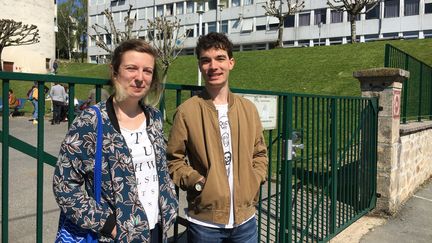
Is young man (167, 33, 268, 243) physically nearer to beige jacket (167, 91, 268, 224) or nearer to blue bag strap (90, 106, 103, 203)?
beige jacket (167, 91, 268, 224)

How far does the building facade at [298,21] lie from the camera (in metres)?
42.2

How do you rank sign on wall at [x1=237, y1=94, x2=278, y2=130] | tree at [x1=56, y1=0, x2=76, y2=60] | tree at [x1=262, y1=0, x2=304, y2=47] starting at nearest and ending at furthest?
1. sign on wall at [x1=237, y1=94, x2=278, y2=130]
2. tree at [x1=262, y1=0, x2=304, y2=47]
3. tree at [x1=56, y1=0, x2=76, y2=60]

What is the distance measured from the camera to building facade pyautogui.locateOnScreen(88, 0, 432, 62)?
42188mm

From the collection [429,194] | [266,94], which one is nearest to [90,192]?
[266,94]

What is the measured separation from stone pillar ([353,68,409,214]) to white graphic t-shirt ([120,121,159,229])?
5.07 m

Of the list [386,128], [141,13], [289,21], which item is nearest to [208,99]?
[386,128]

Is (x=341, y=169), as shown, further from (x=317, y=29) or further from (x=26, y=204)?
(x=317, y=29)

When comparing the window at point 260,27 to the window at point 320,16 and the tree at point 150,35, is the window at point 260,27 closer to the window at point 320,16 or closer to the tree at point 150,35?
the window at point 320,16

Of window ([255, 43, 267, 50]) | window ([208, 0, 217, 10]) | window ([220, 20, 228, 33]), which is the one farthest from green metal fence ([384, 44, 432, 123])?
window ([208, 0, 217, 10])

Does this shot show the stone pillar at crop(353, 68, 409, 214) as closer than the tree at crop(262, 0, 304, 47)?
Yes

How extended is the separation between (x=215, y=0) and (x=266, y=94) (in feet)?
180

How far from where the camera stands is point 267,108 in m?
3.71

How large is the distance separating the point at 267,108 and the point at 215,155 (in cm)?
129

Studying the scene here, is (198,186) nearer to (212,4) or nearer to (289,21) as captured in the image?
(289,21)
